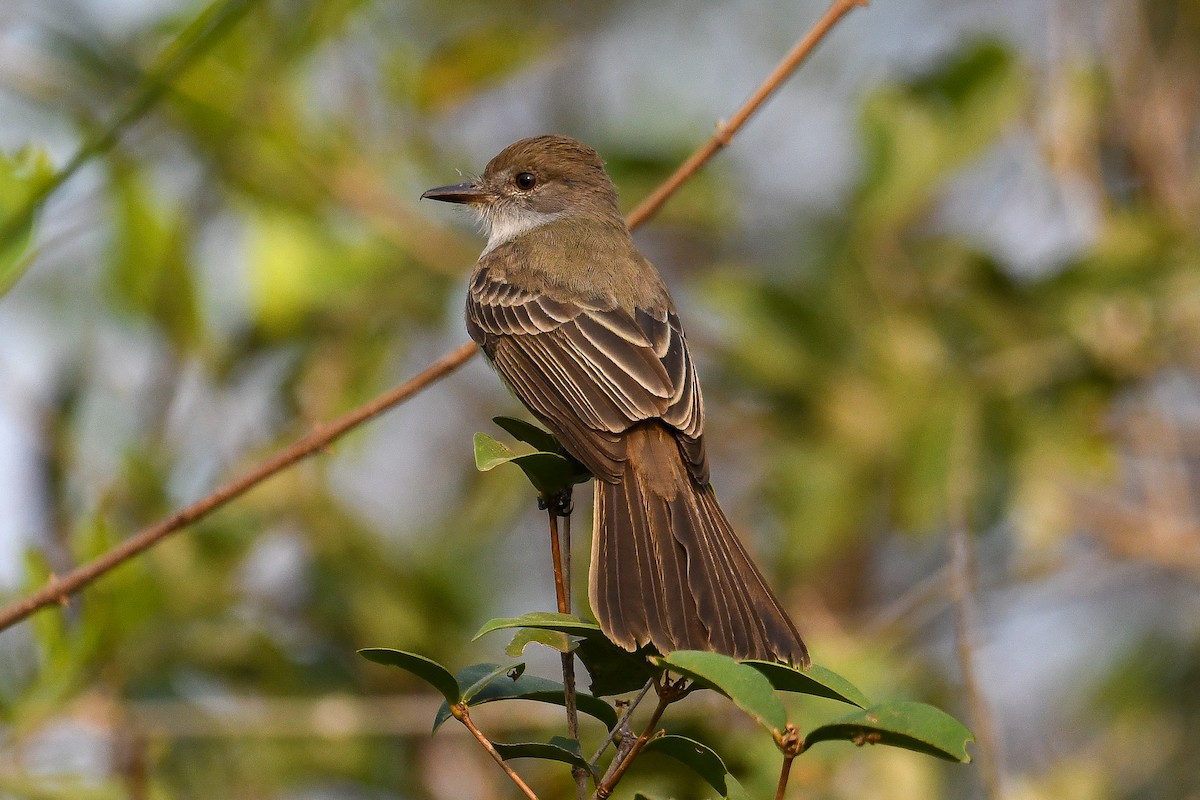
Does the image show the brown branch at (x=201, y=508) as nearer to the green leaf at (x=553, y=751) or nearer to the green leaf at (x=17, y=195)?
the green leaf at (x=17, y=195)

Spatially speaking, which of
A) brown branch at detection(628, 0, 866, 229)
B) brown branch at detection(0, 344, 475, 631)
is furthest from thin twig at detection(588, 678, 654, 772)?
brown branch at detection(628, 0, 866, 229)

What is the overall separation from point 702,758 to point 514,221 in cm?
312

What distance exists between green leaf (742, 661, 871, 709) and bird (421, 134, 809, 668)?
300 millimetres

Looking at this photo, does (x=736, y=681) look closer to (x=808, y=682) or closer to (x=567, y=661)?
(x=808, y=682)

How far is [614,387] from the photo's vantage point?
341cm

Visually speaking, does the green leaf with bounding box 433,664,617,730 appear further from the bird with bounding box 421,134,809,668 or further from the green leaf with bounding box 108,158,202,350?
the green leaf with bounding box 108,158,202,350

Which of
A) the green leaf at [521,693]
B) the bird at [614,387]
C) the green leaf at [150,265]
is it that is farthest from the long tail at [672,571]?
the green leaf at [150,265]

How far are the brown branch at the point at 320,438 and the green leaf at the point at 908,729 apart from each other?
1.30 metres

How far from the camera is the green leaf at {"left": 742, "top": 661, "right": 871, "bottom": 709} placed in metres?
1.80

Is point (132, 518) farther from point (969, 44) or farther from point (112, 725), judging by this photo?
point (969, 44)

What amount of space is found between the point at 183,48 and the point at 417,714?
247 centimetres

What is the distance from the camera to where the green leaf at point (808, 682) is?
5.92ft

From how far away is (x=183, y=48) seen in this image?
205 cm

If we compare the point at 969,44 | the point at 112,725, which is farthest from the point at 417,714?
the point at 969,44
